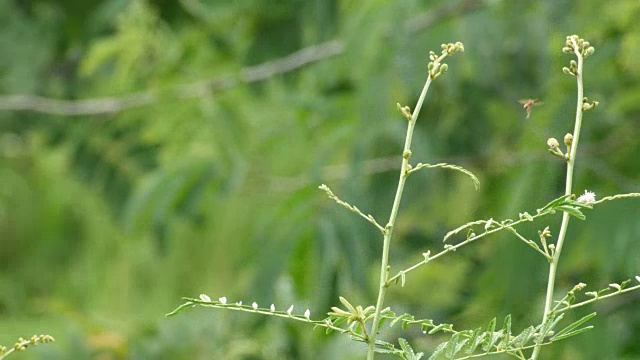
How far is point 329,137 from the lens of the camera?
2.92 metres

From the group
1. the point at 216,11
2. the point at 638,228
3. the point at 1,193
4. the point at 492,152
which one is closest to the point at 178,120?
the point at 216,11

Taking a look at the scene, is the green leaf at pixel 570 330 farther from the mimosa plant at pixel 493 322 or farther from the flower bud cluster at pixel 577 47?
the flower bud cluster at pixel 577 47

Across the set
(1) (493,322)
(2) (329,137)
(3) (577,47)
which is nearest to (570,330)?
(1) (493,322)

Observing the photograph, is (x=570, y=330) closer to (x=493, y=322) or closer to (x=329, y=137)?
(x=493, y=322)

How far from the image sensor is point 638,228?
8.11 feet

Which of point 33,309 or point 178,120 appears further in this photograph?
point 33,309

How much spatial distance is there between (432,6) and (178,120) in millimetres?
911

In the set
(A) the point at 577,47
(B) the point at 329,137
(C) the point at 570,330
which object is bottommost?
(C) the point at 570,330

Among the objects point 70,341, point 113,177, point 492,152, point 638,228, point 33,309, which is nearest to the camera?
point 638,228

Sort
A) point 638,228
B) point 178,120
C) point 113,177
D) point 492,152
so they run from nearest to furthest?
point 638,228 → point 492,152 → point 178,120 → point 113,177

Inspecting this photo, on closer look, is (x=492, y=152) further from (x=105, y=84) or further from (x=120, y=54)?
(x=105, y=84)

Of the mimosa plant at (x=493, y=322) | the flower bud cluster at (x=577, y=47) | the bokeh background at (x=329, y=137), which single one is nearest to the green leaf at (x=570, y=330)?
the mimosa plant at (x=493, y=322)

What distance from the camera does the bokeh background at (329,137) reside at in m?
2.62

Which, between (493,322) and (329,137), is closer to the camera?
(493,322)
